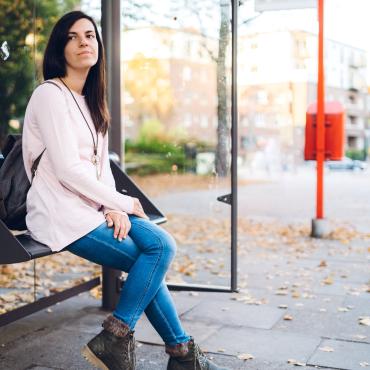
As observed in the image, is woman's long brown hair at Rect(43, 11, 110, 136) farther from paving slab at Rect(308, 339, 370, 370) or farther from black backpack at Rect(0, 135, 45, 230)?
paving slab at Rect(308, 339, 370, 370)

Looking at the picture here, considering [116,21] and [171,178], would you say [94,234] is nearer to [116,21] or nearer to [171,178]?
[116,21]

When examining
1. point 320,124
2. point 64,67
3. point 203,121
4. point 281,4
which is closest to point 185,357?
point 64,67

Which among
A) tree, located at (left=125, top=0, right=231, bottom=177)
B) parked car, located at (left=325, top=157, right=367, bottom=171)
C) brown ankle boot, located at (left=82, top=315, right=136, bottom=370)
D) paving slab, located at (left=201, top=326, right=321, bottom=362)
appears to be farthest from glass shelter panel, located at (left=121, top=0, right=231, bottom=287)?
parked car, located at (left=325, top=157, right=367, bottom=171)

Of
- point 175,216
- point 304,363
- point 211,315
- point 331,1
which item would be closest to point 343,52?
point 331,1

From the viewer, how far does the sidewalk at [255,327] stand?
332 cm

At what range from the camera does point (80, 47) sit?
289cm

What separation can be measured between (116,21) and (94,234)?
200cm

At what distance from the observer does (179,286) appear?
4.10m

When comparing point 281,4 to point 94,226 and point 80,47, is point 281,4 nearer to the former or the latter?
point 80,47

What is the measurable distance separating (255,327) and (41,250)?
5.80 feet

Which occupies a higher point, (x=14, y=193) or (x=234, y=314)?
(x=14, y=193)

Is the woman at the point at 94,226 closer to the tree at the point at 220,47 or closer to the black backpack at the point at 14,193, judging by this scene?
the black backpack at the point at 14,193

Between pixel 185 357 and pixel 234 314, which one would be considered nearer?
pixel 185 357

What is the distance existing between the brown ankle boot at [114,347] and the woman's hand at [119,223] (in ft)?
1.17
